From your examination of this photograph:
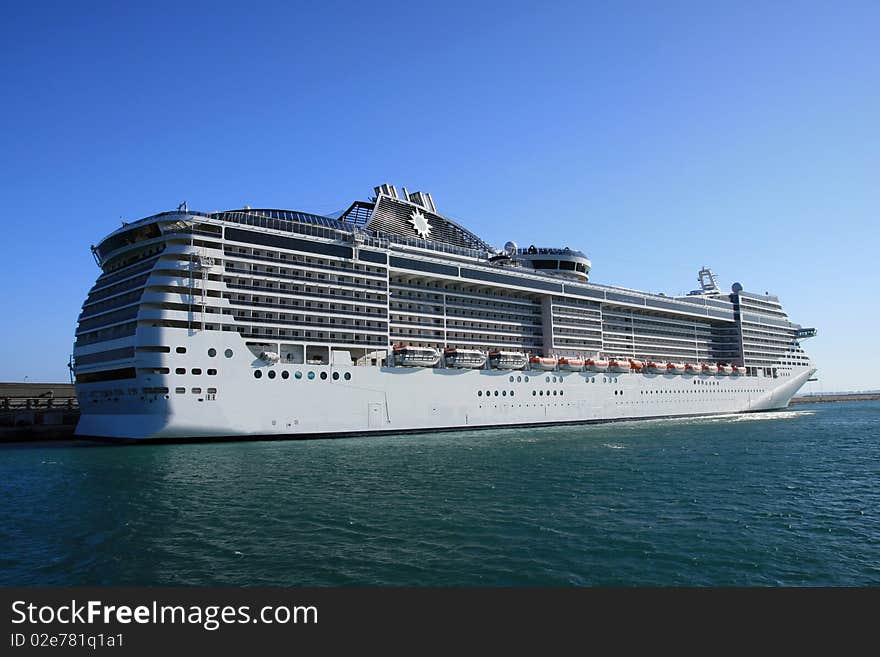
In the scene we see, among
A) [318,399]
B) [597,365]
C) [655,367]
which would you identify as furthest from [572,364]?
[318,399]

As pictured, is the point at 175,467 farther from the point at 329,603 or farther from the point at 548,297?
the point at 548,297

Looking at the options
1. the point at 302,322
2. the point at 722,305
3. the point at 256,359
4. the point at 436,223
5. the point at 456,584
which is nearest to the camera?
the point at 456,584

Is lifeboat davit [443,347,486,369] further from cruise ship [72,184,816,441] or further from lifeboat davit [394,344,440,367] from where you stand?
lifeboat davit [394,344,440,367]

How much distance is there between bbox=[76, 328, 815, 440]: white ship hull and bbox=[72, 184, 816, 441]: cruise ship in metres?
0.09

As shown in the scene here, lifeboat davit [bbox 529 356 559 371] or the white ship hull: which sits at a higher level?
lifeboat davit [bbox 529 356 559 371]

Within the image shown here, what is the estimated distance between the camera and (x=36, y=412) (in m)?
44.7

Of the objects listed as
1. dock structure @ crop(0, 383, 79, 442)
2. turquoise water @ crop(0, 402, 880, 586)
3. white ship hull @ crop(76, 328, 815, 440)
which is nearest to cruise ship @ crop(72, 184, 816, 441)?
white ship hull @ crop(76, 328, 815, 440)

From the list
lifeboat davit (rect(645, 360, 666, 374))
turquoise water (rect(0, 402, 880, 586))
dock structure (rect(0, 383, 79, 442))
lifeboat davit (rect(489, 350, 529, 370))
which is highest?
lifeboat davit (rect(489, 350, 529, 370))

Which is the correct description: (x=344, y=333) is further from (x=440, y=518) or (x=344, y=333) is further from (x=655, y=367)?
(x=655, y=367)

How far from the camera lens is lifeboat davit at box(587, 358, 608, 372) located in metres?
53.0

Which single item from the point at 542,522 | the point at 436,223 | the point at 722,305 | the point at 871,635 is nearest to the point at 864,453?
the point at 542,522

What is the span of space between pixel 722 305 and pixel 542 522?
70065mm

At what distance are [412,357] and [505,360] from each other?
30.8 ft

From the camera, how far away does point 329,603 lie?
7.87 metres
